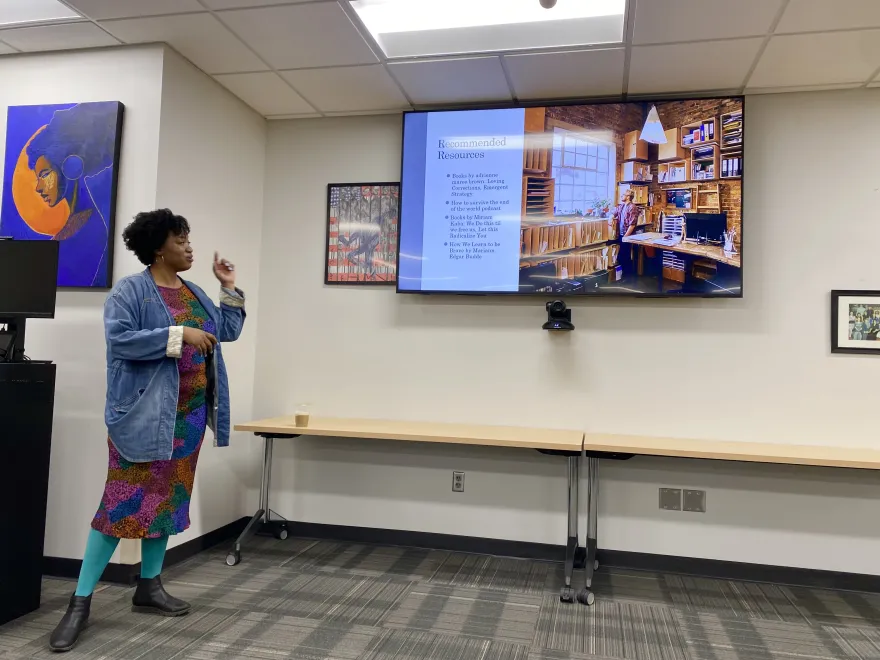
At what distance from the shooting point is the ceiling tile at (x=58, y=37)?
281 cm

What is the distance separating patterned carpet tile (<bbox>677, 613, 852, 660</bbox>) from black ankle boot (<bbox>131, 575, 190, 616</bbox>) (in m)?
1.96

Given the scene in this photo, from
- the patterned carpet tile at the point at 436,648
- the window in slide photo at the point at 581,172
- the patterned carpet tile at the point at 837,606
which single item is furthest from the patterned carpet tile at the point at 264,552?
the patterned carpet tile at the point at 837,606

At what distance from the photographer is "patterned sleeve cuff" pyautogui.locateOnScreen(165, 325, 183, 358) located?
2246mm

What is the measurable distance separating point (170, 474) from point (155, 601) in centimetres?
55

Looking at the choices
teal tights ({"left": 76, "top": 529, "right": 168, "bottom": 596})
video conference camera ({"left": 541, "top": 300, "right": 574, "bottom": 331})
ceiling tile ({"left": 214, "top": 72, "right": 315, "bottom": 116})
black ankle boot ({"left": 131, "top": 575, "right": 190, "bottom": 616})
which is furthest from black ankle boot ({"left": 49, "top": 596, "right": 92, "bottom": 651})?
ceiling tile ({"left": 214, "top": 72, "right": 315, "bottom": 116})

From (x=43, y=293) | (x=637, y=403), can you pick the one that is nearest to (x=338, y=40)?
(x=43, y=293)

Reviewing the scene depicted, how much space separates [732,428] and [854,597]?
0.90m

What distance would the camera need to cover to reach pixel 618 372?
334cm

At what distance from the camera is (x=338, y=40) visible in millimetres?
2838

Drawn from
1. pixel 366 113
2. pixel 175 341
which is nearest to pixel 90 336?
pixel 175 341

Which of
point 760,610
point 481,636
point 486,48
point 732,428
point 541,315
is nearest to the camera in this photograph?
point 481,636

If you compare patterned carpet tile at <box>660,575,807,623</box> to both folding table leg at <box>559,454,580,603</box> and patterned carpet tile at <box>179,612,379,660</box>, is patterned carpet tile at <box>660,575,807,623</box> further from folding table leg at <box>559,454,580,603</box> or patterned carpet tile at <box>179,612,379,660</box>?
patterned carpet tile at <box>179,612,379,660</box>

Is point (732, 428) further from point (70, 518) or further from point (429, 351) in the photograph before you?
point (70, 518)

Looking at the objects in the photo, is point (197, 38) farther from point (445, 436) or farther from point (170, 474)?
point (445, 436)
